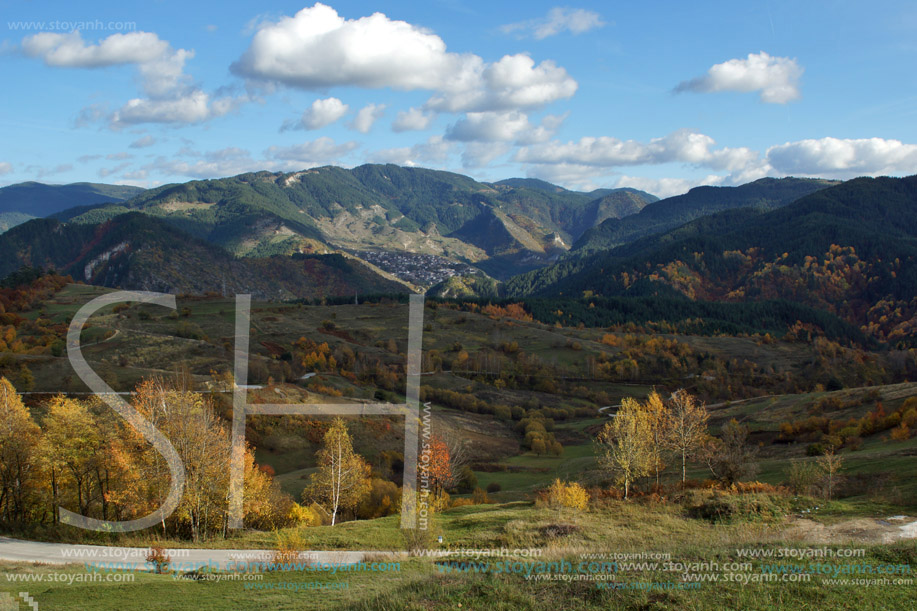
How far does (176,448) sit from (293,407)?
177 feet

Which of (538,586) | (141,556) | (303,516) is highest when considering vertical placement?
(538,586)

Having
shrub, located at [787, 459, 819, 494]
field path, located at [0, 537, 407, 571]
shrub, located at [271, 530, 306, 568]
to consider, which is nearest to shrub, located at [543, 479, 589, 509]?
shrub, located at [787, 459, 819, 494]

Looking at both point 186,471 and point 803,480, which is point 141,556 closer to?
point 186,471

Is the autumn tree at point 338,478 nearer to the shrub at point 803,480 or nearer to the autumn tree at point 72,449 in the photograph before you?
the autumn tree at point 72,449

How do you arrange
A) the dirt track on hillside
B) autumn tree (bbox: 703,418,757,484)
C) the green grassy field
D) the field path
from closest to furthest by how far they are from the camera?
1. the green grassy field
2. the field path
3. the dirt track on hillside
4. autumn tree (bbox: 703,418,757,484)

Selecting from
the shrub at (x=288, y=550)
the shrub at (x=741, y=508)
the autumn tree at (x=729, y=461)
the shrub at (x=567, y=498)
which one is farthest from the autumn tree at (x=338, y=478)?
the autumn tree at (x=729, y=461)

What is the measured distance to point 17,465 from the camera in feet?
132

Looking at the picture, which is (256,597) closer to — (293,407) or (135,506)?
(135,506)

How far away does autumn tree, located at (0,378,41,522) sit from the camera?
40000mm

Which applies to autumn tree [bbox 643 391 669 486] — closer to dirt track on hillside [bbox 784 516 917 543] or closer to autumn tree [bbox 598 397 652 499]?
autumn tree [bbox 598 397 652 499]

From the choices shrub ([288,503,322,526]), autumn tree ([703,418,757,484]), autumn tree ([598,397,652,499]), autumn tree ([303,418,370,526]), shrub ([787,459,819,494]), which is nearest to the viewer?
shrub ([787,459,819,494])

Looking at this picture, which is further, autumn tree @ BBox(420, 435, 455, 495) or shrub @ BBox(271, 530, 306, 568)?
autumn tree @ BBox(420, 435, 455, 495)

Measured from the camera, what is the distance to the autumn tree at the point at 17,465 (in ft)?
131

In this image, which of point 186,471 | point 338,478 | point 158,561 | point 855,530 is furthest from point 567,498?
point 158,561
